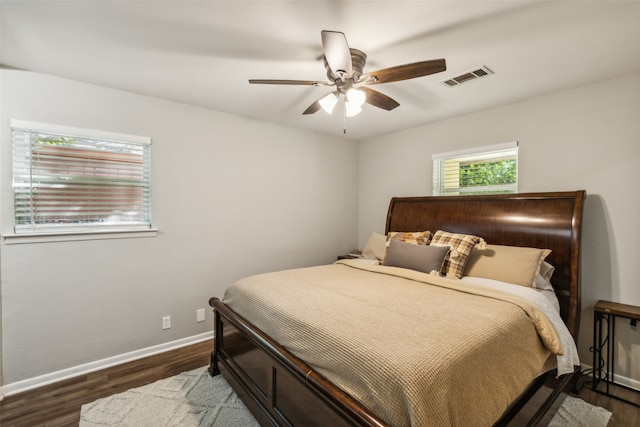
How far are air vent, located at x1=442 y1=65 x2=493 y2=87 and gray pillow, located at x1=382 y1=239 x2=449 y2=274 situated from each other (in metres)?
1.41

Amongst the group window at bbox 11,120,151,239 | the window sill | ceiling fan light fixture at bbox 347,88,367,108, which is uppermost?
ceiling fan light fixture at bbox 347,88,367,108

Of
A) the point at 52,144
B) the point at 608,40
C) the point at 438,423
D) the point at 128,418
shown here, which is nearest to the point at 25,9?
the point at 52,144

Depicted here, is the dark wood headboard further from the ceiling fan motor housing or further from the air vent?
the ceiling fan motor housing

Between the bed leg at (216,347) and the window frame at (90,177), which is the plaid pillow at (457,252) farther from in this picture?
the window frame at (90,177)

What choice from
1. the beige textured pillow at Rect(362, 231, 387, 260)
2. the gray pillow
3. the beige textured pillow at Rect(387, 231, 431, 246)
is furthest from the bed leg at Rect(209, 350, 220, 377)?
the beige textured pillow at Rect(387, 231, 431, 246)

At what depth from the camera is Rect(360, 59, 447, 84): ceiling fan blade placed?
1.63 meters

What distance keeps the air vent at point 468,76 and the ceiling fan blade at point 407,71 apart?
80cm

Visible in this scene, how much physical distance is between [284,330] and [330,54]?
155 centimetres

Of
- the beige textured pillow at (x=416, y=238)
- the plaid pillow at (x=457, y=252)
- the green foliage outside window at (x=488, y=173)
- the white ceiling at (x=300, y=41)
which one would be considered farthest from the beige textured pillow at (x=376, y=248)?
the white ceiling at (x=300, y=41)

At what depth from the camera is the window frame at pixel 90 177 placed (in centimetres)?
222

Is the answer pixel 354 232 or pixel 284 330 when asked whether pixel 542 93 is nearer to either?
pixel 354 232

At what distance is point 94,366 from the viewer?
2502mm

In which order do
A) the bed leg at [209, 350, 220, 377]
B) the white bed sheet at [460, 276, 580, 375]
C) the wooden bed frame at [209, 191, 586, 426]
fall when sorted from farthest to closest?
the bed leg at [209, 350, 220, 377] < the white bed sheet at [460, 276, 580, 375] < the wooden bed frame at [209, 191, 586, 426]

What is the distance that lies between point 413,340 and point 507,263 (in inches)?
62.5
